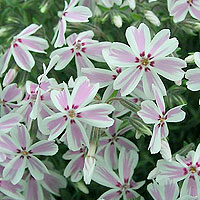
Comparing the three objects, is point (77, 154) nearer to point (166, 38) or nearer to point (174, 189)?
point (174, 189)

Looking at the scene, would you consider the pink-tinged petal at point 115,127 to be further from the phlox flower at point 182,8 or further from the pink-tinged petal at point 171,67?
the phlox flower at point 182,8

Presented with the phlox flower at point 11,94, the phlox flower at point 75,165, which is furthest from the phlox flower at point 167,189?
the phlox flower at point 11,94

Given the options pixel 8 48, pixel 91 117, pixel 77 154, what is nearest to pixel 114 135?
pixel 77 154

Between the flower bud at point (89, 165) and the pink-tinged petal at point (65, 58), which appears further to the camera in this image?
the pink-tinged petal at point (65, 58)

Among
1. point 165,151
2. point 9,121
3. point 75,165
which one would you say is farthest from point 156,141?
point 9,121

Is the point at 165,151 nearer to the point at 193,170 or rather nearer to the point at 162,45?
the point at 193,170

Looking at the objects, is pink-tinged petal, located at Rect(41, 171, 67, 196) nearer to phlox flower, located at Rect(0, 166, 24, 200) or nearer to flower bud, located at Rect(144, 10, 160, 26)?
phlox flower, located at Rect(0, 166, 24, 200)
